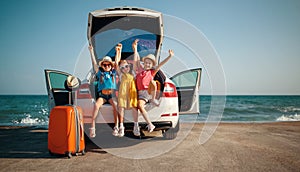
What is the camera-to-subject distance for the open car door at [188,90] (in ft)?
17.3

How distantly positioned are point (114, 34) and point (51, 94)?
2.14m

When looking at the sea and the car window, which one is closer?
the car window

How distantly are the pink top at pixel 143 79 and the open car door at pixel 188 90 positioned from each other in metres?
1.36

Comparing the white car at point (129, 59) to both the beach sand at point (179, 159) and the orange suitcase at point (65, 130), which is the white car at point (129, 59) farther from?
the beach sand at point (179, 159)

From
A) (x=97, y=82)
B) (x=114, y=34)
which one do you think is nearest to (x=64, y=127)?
(x=97, y=82)

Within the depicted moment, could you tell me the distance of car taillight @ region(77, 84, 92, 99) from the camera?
4.32 m

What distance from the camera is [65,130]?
3770 mm

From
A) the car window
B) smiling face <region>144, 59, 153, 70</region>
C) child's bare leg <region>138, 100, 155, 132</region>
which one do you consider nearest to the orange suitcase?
child's bare leg <region>138, 100, 155, 132</region>

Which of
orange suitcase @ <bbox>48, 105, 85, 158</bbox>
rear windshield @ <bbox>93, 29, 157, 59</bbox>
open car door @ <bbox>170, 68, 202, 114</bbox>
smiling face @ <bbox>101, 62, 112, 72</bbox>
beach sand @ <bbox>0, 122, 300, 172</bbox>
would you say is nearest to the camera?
beach sand @ <bbox>0, 122, 300, 172</bbox>

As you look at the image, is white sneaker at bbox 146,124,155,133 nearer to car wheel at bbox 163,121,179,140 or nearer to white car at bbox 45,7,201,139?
white car at bbox 45,7,201,139

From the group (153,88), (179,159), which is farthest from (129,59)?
(179,159)

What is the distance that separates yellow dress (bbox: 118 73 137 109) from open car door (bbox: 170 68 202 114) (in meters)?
1.48

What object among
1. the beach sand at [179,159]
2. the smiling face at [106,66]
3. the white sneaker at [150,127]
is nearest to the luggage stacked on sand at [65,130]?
the beach sand at [179,159]

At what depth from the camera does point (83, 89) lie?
14.4 feet
